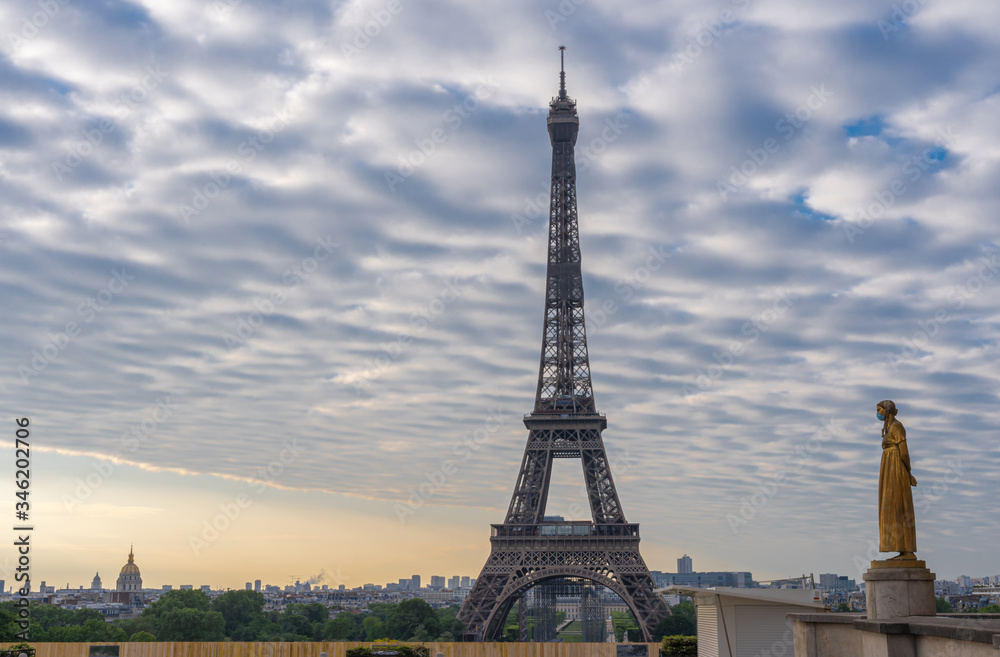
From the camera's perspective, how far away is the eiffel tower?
70.9m

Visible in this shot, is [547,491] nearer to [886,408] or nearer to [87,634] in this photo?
[87,634]

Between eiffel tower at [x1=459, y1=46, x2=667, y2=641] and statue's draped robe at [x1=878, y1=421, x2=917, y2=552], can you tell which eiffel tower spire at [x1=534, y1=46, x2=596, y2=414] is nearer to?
eiffel tower at [x1=459, y1=46, x2=667, y2=641]

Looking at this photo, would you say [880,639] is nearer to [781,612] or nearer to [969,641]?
[969,641]

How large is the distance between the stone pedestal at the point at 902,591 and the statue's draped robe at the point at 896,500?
0.30 m

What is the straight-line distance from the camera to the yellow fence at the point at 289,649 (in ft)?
92.8

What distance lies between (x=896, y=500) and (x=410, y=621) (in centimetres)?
8228

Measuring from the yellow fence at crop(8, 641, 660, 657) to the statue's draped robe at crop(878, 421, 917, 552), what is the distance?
1555 centimetres

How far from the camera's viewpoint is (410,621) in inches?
3578

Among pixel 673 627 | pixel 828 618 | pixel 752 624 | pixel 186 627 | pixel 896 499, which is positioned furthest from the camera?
pixel 186 627

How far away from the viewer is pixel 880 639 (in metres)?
13.2

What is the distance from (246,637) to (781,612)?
8386cm

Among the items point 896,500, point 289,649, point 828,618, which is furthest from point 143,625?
point 896,500

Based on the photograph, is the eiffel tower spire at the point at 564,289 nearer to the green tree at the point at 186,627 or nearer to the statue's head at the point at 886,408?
the green tree at the point at 186,627

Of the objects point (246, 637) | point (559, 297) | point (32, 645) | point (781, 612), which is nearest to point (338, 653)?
point (32, 645)
